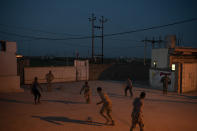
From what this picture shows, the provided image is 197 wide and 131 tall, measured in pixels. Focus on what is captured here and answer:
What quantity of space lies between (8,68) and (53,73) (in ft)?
22.1

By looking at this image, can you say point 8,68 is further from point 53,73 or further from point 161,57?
point 161,57

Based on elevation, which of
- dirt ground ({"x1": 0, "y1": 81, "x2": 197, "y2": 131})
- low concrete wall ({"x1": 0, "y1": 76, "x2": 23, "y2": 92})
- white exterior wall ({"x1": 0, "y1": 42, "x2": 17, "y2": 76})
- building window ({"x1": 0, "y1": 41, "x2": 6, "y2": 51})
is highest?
building window ({"x1": 0, "y1": 41, "x2": 6, "y2": 51})

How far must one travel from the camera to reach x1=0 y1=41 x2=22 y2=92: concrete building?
15.1 metres

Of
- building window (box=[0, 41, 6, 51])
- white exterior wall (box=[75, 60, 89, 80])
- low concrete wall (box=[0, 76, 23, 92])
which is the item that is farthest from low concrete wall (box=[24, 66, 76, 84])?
building window (box=[0, 41, 6, 51])

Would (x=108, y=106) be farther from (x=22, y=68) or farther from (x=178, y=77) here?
(x=22, y=68)

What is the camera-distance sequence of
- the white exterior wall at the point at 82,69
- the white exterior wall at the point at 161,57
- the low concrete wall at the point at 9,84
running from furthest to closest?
the white exterior wall at the point at 82,69
the white exterior wall at the point at 161,57
the low concrete wall at the point at 9,84

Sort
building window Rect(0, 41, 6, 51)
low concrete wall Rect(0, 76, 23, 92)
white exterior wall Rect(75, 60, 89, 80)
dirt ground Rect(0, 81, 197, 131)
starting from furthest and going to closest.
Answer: white exterior wall Rect(75, 60, 89, 80)
building window Rect(0, 41, 6, 51)
low concrete wall Rect(0, 76, 23, 92)
dirt ground Rect(0, 81, 197, 131)

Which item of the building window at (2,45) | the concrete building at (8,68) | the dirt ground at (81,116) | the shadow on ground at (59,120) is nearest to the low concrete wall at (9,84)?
the concrete building at (8,68)

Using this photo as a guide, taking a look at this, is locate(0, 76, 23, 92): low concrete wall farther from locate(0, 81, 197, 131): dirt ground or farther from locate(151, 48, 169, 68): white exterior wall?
locate(151, 48, 169, 68): white exterior wall

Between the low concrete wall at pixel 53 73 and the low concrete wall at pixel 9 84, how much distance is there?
429 cm

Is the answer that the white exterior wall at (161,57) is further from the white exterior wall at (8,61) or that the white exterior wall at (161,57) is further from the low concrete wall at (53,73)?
the white exterior wall at (8,61)

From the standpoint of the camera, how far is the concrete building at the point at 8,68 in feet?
49.5

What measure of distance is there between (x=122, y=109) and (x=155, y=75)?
34.4ft

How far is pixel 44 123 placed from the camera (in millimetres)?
8055
